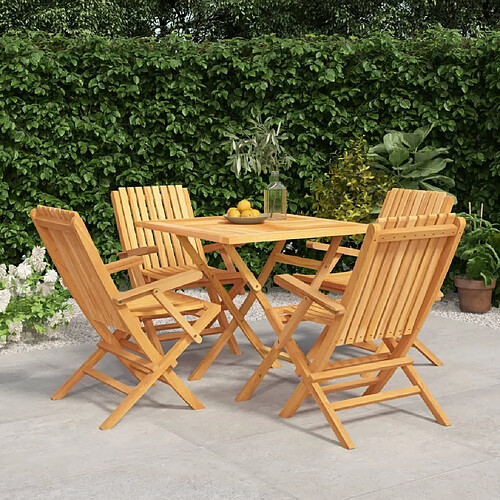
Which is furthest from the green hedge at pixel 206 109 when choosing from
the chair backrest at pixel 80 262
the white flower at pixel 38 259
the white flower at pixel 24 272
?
the chair backrest at pixel 80 262

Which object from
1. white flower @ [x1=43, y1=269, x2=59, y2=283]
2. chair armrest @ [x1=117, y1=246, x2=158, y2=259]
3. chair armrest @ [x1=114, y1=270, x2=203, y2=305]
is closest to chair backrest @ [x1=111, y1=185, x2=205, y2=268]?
chair armrest @ [x1=117, y1=246, x2=158, y2=259]

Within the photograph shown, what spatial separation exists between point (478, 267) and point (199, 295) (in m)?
2.44

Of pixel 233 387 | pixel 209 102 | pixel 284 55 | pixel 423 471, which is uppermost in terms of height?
pixel 284 55

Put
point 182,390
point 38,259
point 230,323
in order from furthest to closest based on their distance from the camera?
point 38,259 < point 230,323 < point 182,390


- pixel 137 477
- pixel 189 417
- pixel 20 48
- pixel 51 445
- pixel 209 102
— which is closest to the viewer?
pixel 137 477

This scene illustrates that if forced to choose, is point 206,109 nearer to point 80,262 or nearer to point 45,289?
point 45,289

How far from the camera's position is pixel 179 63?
7.09 m

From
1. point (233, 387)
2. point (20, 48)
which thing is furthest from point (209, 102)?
point (233, 387)

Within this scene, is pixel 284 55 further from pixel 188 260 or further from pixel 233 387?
pixel 233 387

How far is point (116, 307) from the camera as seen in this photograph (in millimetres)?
4137

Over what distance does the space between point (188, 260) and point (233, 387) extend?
1330 millimetres

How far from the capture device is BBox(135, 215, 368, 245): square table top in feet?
14.9

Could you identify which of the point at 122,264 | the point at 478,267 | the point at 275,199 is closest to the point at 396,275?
the point at 275,199

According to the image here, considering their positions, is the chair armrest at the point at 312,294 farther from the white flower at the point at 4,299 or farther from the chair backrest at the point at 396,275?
the white flower at the point at 4,299
